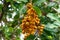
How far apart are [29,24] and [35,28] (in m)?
0.05

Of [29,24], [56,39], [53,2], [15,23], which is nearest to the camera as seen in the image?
[29,24]

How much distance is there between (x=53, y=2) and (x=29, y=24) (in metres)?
0.38

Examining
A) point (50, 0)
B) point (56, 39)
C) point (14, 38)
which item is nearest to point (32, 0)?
point (50, 0)

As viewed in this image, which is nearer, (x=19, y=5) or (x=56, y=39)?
(x=19, y=5)

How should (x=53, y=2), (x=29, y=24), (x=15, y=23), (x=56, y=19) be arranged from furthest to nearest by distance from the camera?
(x=15, y=23) < (x=53, y=2) < (x=56, y=19) < (x=29, y=24)

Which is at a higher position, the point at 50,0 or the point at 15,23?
the point at 50,0

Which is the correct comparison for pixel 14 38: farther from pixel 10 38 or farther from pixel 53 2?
pixel 53 2

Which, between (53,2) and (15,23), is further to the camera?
(15,23)

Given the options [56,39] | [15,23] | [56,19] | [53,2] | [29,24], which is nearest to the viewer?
[29,24]

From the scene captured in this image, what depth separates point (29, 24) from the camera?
1.13 metres

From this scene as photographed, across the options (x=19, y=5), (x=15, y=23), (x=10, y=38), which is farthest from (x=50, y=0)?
(x=10, y=38)

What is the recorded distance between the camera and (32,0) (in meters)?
1.29

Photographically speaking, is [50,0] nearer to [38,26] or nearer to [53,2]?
[53,2]

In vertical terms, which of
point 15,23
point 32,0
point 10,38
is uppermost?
point 32,0
